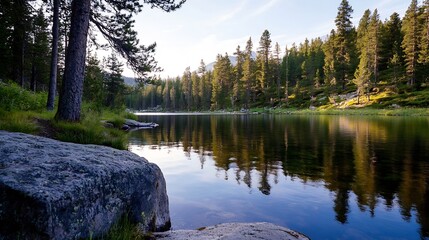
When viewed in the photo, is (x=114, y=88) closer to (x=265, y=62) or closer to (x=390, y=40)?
(x=265, y=62)

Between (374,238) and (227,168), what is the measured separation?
23.0 feet

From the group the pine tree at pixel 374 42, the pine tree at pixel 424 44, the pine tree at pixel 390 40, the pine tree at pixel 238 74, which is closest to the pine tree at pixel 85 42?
the pine tree at pixel 424 44

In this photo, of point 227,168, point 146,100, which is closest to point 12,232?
point 227,168

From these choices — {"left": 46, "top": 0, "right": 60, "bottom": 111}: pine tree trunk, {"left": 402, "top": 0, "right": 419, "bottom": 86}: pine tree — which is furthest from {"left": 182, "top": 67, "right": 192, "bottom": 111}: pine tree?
{"left": 46, "top": 0, "right": 60, "bottom": 111}: pine tree trunk

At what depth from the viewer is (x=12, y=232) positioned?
316 centimetres

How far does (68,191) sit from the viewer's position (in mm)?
3654

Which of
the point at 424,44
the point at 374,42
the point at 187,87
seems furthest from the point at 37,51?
the point at 187,87

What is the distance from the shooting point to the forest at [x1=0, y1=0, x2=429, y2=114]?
16.9m

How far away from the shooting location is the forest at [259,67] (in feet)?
55.5

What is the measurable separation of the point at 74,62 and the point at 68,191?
7.44m

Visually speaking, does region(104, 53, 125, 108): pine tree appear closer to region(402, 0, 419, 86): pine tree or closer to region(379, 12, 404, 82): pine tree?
region(402, 0, 419, 86): pine tree

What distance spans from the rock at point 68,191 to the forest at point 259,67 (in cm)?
864

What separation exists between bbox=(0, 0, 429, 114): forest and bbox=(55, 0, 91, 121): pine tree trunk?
2.45 meters

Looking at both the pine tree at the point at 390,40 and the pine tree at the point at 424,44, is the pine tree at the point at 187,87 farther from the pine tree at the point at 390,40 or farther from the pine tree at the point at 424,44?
the pine tree at the point at 424,44
